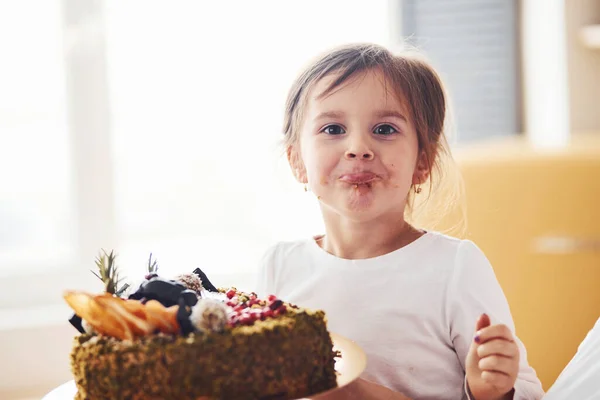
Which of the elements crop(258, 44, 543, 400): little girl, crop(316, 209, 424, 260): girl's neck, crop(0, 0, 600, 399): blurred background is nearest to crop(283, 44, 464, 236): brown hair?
crop(258, 44, 543, 400): little girl

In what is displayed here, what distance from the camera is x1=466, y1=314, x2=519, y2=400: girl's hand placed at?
3.84ft

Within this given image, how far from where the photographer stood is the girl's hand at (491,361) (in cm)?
117

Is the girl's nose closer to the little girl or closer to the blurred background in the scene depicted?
the little girl

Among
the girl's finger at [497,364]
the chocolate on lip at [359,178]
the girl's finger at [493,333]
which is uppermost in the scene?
the chocolate on lip at [359,178]

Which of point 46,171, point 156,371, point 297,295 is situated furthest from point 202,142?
point 156,371

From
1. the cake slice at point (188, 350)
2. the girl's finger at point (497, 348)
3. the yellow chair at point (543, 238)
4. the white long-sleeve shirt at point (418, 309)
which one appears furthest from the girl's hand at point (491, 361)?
the yellow chair at point (543, 238)

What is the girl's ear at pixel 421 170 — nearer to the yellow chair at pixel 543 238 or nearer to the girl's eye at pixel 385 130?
the girl's eye at pixel 385 130

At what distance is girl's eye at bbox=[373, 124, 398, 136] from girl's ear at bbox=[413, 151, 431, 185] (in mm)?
121

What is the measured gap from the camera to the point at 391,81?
147 centimetres

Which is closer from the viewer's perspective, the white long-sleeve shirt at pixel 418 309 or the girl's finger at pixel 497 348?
the girl's finger at pixel 497 348

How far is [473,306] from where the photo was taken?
1.40 meters

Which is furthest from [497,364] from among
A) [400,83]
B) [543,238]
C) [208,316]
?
[543,238]

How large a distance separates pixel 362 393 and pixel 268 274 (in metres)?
0.43

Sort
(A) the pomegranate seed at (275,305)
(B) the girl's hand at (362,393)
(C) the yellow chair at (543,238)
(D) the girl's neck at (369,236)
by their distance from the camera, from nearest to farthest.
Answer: (A) the pomegranate seed at (275,305)
(B) the girl's hand at (362,393)
(D) the girl's neck at (369,236)
(C) the yellow chair at (543,238)
